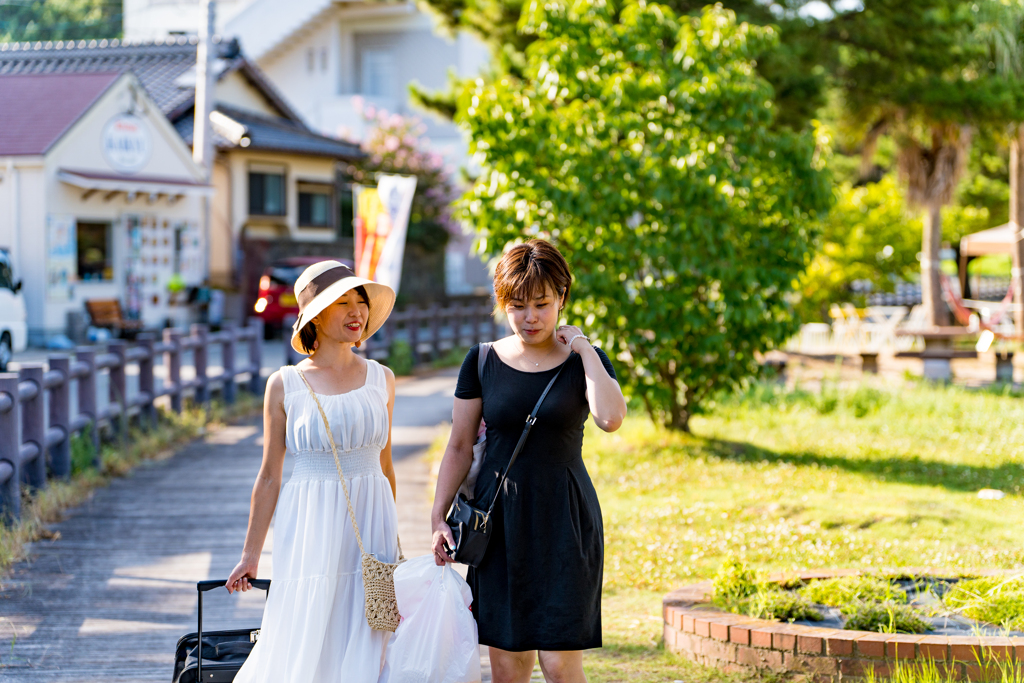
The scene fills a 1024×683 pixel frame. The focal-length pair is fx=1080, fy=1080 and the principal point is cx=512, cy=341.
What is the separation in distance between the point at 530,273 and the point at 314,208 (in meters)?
28.1

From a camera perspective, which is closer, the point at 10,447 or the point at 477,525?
the point at 477,525

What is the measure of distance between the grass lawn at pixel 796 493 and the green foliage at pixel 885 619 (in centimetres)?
61

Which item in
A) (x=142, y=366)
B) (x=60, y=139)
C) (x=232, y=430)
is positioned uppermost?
(x=60, y=139)

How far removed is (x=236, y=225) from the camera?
93.5ft

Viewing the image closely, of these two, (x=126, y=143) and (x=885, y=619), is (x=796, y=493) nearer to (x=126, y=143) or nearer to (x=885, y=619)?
(x=885, y=619)

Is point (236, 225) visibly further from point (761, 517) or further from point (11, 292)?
point (761, 517)

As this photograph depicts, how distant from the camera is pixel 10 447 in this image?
7.21 metres

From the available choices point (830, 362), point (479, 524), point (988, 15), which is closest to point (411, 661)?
point (479, 524)

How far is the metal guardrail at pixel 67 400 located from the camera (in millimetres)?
7250

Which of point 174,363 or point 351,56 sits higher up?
point 351,56

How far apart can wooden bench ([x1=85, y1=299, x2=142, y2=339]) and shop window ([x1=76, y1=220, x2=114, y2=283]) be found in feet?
2.23

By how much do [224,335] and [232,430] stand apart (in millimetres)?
1603

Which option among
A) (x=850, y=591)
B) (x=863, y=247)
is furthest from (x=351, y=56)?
(x=850, y=591)

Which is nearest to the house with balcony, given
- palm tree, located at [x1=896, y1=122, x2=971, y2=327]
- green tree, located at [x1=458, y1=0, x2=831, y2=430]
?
palm tree, located at [x1=896, y1=122, x2=971, y2=327]
